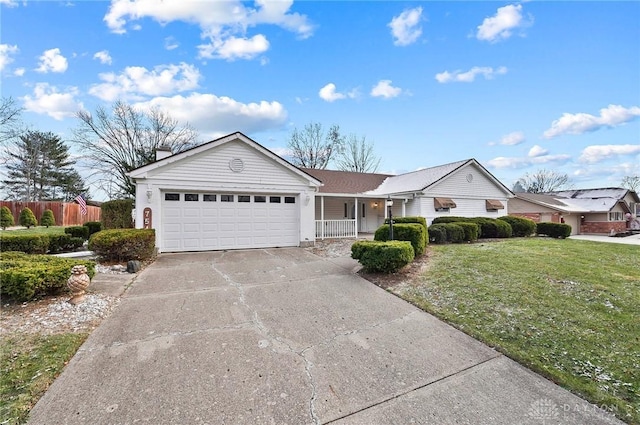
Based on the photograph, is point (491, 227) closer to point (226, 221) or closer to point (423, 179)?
point (423, 179)

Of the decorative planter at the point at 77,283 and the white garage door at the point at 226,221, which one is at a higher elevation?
the white garage door at the point at 226,221

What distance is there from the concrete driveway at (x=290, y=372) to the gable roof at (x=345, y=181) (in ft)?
42.2

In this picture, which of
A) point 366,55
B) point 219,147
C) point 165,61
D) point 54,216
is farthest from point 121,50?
point 54,216

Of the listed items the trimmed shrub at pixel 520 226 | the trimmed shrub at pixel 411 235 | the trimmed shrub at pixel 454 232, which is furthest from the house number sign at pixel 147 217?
the trimmed shrub at pixel 520 226

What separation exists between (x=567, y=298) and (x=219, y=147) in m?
11.2

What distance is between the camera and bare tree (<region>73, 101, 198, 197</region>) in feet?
71.6

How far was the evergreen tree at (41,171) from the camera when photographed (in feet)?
99.9

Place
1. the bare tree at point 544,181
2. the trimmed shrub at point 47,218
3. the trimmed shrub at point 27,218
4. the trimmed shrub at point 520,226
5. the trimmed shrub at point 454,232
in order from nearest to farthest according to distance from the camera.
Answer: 1. the trimmed shrub at point 454,232
2. the trimmed shrub at point 520,226
3. the trimmed shrub at point 27,218
4. the trimmed shrub at point 47,218
5. the bare tree at point 544,181

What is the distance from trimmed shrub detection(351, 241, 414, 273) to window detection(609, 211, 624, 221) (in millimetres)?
32437

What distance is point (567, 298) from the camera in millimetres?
5219

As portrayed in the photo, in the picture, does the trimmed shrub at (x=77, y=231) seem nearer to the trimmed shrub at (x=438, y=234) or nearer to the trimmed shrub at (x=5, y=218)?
the trimmed shrub at (x=5, y=218)

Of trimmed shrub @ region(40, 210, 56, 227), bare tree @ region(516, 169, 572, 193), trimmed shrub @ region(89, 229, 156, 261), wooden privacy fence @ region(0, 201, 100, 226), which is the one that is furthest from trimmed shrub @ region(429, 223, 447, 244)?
bare tree @ region(516, 169, 572, 193)

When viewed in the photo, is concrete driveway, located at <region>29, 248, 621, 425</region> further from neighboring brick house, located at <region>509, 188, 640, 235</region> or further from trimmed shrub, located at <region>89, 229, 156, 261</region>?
neighboring brick house, located at <region>509, 188, 640, 235</region>

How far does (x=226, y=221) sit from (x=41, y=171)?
3447 centimetres
